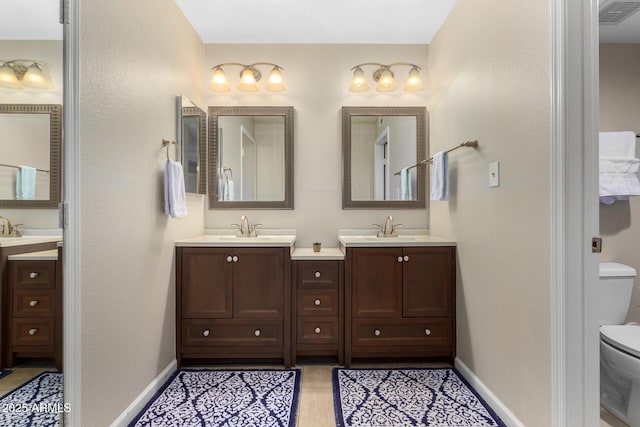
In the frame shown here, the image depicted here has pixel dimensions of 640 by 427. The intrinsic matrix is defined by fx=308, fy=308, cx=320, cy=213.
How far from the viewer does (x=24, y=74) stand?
41.3 inches

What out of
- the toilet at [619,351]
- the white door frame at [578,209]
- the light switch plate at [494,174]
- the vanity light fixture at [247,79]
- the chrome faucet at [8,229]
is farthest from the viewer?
the vanity light fixture at [247,79]

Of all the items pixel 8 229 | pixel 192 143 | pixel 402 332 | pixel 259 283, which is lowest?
pixel 402 332

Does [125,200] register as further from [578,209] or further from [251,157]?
[578,209]

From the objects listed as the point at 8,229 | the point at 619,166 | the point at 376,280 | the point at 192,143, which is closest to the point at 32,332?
the point at 8,229

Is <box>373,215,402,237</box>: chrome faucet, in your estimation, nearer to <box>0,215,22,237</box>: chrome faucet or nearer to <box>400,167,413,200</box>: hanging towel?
<box>400,167,413,200</box>: hanging towel

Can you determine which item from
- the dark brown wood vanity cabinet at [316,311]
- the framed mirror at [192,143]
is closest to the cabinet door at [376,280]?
the dark brown wood vanity cabinet at [316,311]

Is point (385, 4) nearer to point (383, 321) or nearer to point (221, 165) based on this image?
point (221, 165)

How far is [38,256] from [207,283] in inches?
41.2

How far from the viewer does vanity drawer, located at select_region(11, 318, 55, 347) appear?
1.05 m

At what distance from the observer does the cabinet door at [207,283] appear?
208 cm

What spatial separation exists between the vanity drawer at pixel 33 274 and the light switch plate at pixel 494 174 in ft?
6.64

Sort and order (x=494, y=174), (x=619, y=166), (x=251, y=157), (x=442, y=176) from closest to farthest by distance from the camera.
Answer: (x=494, y=174), (x=619, y=166), (x=442, y=176), (x=251, y=157)

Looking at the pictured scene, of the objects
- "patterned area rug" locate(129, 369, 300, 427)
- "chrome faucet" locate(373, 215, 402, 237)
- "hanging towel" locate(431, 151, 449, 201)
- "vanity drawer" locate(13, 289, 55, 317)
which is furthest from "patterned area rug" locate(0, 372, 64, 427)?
"hanging towel" locate(431, 151, 449, 201)

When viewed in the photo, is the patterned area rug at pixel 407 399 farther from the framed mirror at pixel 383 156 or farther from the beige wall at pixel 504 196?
the framed mirror at pixel 383 156
